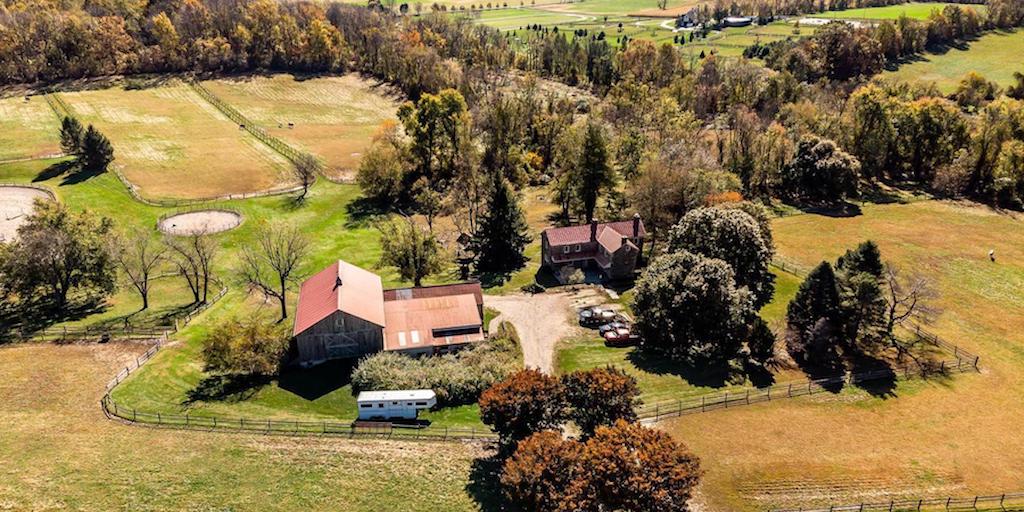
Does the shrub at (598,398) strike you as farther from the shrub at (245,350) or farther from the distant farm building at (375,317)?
the shrub at (245,350)

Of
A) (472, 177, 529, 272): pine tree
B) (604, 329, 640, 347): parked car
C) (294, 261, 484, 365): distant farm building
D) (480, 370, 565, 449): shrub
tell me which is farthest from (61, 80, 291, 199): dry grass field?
(480, 370, 565, 449): shrub

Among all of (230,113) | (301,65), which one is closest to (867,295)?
(230,113)

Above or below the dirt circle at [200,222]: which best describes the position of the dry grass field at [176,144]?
above

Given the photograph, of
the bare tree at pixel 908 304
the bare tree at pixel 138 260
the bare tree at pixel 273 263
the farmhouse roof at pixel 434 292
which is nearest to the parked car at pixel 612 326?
the farmhouse roof at pixel 434 292

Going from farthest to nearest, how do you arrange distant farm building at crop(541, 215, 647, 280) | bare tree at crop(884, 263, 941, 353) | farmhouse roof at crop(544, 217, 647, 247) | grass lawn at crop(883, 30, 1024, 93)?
1. grass lawn at crop(883, 30, 1024, 93)
2. farmhouse roof at crop(544, 217, 647, 247)
3. distant farm building at crop(541, 215, 647, 280)
4. bare tree at crop(884, 263, 941, 353)

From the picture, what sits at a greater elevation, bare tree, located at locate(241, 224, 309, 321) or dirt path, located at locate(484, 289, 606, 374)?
bare tree, located at locate(241, 224, 309, 321)

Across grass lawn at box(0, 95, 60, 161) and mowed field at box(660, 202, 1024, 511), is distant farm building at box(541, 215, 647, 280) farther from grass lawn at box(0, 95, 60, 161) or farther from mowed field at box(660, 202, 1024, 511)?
grass lawn at box(0, 95, 60, 161)

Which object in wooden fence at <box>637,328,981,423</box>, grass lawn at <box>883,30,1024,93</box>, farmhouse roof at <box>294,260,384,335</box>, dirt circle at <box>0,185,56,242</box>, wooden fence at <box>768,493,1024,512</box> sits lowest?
wooden fence at <box>768,493,1024,512</box>
